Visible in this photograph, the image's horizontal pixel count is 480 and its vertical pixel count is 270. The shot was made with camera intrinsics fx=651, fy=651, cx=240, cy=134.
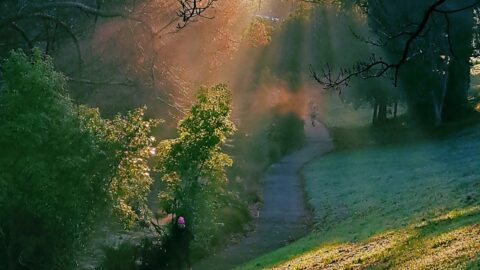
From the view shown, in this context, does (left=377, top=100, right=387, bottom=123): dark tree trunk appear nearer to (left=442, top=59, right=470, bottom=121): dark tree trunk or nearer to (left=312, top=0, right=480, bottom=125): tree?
(left=312, top=0, right=480, bottom=125): tree

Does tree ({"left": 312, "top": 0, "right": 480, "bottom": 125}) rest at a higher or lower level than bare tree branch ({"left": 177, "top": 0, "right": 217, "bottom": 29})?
higher

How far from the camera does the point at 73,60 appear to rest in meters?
25.0

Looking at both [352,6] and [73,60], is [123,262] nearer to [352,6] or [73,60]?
[73,60]

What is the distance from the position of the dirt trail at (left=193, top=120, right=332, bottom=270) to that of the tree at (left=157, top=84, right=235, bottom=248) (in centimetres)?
247

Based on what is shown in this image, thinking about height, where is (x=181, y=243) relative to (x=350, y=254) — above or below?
above

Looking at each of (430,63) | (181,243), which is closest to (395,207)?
(181,243)

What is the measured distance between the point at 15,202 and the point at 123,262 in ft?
23.8

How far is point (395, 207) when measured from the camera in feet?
92.5

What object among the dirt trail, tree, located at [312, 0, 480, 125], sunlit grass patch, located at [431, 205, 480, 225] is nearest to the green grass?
sunlit grass patch, located at [431, 205, 480, 225]

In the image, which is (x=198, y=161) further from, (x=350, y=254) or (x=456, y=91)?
(x=456, y=91)

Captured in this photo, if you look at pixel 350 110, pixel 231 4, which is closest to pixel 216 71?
pixel 231 4

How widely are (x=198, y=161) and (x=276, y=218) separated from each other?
43.4 feet

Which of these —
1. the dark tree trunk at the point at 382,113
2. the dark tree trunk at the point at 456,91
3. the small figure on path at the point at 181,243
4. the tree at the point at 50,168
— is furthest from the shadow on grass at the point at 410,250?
the dark tree trunk at the point at 382,113

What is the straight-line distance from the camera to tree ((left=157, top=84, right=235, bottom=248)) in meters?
23.0
